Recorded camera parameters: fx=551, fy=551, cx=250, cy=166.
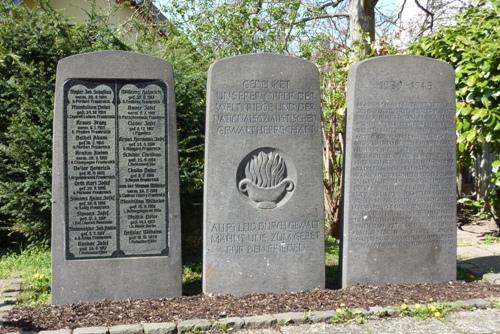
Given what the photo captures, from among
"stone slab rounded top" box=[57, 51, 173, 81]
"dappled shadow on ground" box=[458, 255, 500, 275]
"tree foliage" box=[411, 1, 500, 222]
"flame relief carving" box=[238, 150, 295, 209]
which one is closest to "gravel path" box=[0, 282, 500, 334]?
"dappled shadow on ground" box=[458, 255, 500, 275]

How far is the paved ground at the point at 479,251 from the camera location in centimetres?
575

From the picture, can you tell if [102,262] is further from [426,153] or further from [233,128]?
[426,153]

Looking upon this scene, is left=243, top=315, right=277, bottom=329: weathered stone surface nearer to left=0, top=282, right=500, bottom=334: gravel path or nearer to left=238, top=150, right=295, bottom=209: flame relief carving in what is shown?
left=0, top=282, right=500, bottom=334: gravel path

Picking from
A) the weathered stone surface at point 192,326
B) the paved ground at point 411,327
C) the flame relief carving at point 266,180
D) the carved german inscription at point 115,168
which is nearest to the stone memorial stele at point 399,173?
the flame relief carving at point 266,180

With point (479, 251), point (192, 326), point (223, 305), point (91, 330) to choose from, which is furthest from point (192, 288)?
point (479, 251)

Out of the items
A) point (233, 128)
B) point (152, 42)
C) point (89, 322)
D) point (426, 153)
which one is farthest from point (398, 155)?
point (152, 42)

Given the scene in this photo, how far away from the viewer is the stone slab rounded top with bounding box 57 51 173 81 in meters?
4.50

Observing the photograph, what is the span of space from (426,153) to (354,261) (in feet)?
3.99

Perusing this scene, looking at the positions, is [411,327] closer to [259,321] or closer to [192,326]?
[259,321]

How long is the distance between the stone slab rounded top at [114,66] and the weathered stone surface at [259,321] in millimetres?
2098

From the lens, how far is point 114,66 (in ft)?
15.0

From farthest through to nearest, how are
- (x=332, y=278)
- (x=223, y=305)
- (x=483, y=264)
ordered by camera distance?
(x=483, y=264) < (x=332, y=278) < (x=223, y=305)

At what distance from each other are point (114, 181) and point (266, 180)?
1.30m

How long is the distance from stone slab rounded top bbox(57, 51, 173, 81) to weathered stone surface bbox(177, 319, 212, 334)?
2021mm
